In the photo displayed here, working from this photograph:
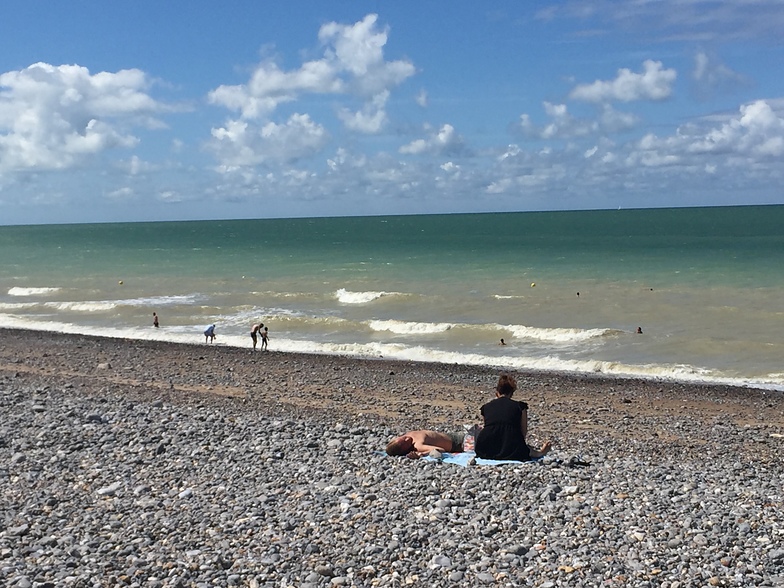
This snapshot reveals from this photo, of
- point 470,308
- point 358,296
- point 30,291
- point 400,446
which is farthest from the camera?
point 30,291

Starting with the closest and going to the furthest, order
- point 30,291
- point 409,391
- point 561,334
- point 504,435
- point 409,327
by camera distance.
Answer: point 504,435 < point 409,391 < point 561,334 < point 409,327 < point 30,291

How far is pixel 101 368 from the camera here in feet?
63.3

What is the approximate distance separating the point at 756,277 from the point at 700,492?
3755 centimetres

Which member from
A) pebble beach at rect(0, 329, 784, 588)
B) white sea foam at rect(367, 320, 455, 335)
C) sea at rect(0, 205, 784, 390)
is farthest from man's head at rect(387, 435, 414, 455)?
white sea foam at rect(367, 320, 455, 335)

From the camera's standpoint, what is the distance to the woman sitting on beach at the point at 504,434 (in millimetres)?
9211

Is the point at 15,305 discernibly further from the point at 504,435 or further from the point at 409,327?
the point at 504,435

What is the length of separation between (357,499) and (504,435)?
6.67 ft

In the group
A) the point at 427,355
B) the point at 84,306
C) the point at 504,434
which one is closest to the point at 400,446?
the point at 504,434

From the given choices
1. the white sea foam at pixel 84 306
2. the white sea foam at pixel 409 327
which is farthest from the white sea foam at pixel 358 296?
the white sea foam at pixel 84 306

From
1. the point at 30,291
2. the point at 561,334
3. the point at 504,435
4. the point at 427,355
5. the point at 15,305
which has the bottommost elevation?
the point at 427,355

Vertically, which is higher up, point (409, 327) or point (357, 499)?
point (357, 499)

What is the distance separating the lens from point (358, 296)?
36875 mm

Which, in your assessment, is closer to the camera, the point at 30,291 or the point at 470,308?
the point at 470,308

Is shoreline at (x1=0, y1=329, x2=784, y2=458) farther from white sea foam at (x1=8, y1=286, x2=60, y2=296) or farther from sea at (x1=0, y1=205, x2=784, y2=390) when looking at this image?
white sea foam at (x1=8, y1=286, x2=60, y2=296)
